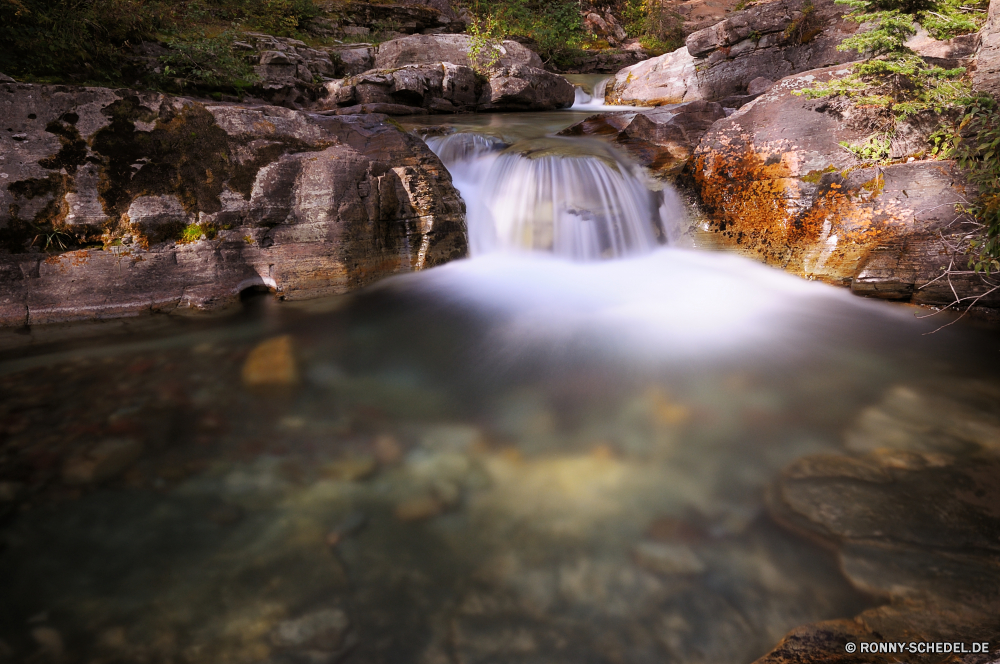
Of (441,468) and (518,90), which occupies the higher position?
(518,90)

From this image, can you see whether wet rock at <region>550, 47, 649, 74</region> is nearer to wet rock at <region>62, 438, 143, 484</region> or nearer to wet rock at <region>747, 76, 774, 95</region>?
wet rock at <region>747, 76, 774, 95</region>

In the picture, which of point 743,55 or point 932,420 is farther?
point 743,55

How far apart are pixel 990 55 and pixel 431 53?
1051 cm

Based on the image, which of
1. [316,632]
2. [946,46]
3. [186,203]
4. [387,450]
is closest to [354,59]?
[186,203]

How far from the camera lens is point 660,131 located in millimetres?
7348

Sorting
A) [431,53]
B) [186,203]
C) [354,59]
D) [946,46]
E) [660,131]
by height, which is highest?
[431,53]

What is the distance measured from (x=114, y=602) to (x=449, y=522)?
1288mm

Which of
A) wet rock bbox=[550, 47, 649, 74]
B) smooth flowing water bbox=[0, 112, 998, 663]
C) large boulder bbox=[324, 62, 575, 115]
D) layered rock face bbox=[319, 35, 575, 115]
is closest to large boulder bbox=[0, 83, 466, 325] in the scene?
smooth flowing water bbox=[0, 112, 998, 663]

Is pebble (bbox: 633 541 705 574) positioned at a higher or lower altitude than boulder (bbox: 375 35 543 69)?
lower

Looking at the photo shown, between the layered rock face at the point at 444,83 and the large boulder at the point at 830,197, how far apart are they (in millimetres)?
6692

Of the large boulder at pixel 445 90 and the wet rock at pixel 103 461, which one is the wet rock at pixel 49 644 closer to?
the wet rock at pixel 103 461

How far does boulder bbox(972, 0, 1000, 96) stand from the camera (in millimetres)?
4148

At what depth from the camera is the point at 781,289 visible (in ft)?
16.2

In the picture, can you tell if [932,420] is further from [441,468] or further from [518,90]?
[518,90]
